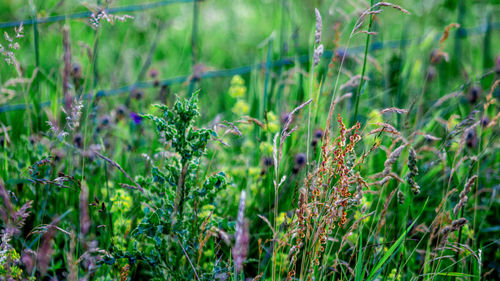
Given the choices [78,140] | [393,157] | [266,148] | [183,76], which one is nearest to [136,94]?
[183,76]

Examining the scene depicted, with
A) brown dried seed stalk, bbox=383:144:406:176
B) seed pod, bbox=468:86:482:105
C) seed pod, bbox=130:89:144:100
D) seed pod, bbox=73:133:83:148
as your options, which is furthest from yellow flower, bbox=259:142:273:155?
seed pod, bbox=468:86:482:105

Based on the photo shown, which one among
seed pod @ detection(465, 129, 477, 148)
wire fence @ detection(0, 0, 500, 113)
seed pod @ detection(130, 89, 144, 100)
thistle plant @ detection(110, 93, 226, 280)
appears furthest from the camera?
seed pod @ detection(130, 89, 144, 100)

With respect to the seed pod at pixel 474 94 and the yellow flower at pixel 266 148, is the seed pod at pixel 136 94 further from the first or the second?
the seed pod at pixel 474 94

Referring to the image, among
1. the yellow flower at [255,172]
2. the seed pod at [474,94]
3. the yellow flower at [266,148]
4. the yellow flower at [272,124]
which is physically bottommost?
the yellow flower at [255,172]

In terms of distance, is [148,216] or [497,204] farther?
[497,204]

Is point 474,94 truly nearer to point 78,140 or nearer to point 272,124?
point 272,124

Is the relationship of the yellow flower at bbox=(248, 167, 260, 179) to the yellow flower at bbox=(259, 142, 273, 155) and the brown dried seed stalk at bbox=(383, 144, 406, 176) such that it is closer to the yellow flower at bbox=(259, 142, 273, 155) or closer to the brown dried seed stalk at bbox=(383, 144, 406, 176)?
the yellow flower at bbox=(259, 142, 273, 155)

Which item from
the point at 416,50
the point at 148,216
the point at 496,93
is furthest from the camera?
the point at 496,93

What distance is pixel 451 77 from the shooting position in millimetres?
3174

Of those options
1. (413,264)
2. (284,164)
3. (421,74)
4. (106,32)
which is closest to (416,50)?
(421,74)

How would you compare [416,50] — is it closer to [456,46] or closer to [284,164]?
[456,46]

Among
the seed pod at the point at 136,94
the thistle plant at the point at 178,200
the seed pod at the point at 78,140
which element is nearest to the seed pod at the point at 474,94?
the thistle plant at the point at 178,200

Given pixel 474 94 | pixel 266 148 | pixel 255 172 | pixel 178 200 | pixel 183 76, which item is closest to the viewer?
pixel 178 200

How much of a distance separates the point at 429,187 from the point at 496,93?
1.22 m
